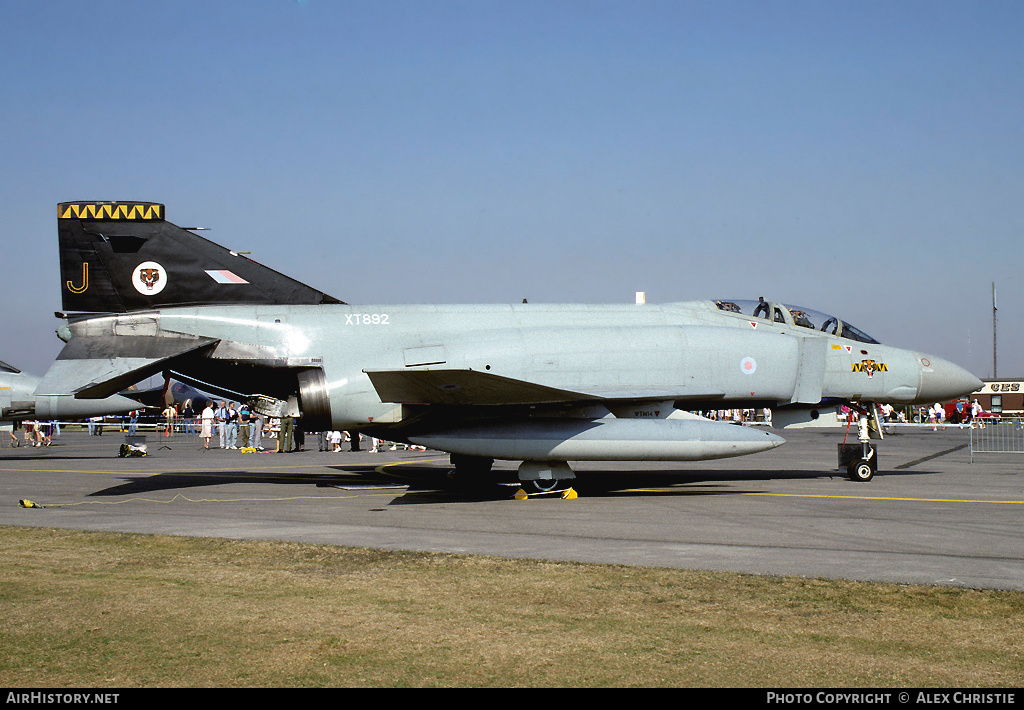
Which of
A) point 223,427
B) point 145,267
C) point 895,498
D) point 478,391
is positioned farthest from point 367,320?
point 223,427

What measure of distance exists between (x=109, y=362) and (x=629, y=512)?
901cm

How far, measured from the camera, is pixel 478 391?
13922mm

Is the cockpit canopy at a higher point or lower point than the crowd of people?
higher

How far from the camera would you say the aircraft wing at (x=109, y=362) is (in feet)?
45.4

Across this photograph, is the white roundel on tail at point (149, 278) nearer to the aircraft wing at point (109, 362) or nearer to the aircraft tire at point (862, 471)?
the aircraft wing at point (109, 362)

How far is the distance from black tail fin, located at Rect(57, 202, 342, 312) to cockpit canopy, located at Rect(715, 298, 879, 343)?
7.96m

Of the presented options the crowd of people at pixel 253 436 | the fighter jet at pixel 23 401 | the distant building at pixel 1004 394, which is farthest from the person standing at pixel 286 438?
the distant building at pixel 1004 394

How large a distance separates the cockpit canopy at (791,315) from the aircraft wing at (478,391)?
2546mm

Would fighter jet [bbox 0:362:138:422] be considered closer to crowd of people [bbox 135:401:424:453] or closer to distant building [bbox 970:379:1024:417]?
crowd of people [bbox 135:401:424:453]

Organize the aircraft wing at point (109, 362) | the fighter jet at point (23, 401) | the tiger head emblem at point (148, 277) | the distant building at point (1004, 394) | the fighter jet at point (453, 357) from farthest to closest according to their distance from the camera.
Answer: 1. the distant building at point (1004, 394)
2. the fighter jet at point (23, 401)
3. the tiger head emblem at point (148, 277)
4. the fighter jet at point (453, 357)
5. the aircraft wing at point (109, 362)

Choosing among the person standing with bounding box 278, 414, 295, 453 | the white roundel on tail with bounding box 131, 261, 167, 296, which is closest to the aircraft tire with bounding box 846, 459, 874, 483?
the white roundel on tail with bounding box 131, 261, 167, 296

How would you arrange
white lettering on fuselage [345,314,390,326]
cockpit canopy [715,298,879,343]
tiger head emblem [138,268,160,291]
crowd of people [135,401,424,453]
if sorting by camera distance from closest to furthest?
1. white lettering on fuselage [345,314,390,326]
2. tiger head emblem [138,268,160,291]
3. cockpit canopy [715,298,879,343]
4. crowd of people [135,401,424,453]

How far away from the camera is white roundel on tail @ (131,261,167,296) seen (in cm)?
1555
